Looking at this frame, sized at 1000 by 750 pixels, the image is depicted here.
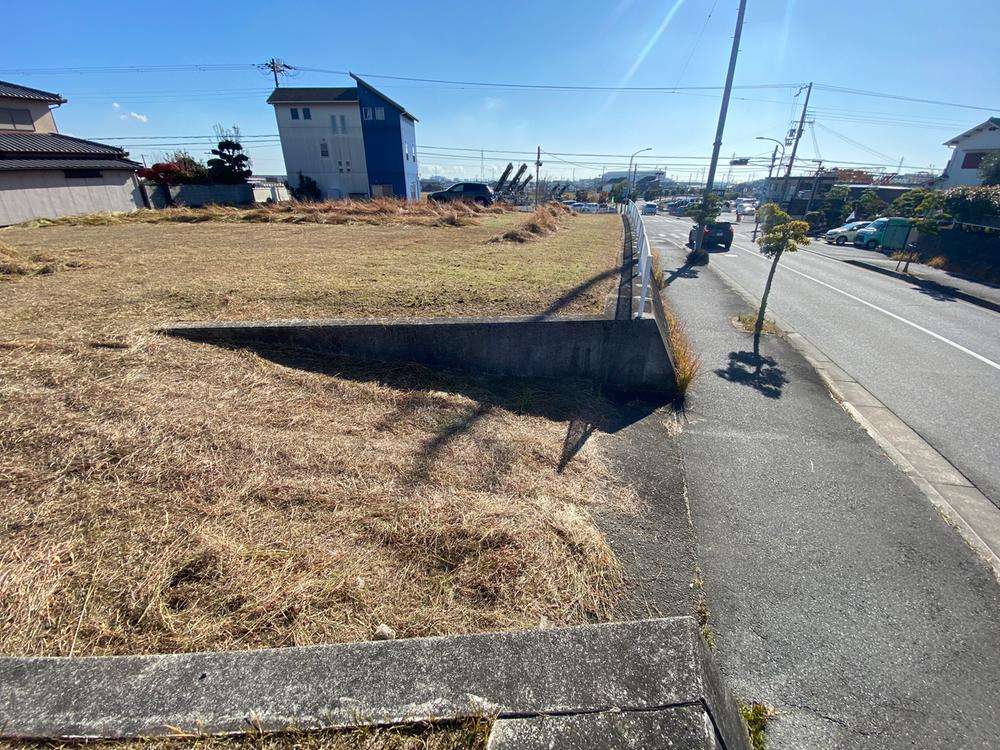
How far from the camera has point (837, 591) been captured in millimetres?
2689

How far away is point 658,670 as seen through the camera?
1.67m

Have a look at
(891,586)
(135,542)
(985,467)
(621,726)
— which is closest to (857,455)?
(985,467)

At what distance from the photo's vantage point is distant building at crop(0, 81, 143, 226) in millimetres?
18609

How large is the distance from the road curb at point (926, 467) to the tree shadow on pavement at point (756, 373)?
611 mm

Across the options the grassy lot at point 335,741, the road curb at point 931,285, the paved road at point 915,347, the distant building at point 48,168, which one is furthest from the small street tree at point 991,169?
the distant building at point 48,168

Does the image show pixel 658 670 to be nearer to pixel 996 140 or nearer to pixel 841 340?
pixel 841 340

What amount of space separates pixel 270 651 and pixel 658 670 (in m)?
1.53

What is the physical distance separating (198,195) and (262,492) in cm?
3381

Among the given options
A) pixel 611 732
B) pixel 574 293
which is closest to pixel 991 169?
pixel 574 293

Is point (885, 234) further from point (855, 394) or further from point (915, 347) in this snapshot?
point (855, 394)

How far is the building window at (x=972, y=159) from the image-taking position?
29728 millimetres

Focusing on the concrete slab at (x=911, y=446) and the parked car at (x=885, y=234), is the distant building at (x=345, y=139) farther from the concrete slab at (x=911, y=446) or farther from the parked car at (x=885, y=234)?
the concrete slab at (x=911, y=446)

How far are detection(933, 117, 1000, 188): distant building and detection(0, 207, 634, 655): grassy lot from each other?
41.7 meters

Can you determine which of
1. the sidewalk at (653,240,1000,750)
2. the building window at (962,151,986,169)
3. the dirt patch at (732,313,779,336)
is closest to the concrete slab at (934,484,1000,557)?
the sidewalk at (653,240,1000,750)
